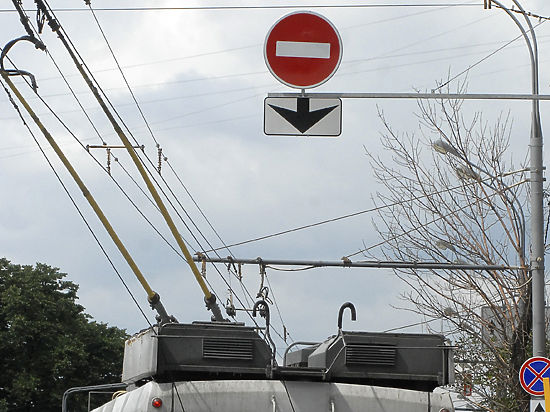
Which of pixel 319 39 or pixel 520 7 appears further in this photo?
pixel 520 7

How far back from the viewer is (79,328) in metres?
Result: 57.3

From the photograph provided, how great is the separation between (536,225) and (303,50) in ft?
23.8

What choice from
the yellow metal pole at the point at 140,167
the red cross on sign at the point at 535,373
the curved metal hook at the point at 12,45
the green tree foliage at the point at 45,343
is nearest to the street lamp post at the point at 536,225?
the red cross on sign at the point at 535,373

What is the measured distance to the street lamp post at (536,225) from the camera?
16047 millimetres

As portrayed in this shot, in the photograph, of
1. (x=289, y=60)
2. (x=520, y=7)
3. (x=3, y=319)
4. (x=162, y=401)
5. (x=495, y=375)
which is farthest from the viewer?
(x=3, y=319)

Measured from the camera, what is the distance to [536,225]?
1659cm

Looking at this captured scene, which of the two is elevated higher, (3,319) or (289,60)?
(3,319)

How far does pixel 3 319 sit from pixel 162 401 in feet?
160

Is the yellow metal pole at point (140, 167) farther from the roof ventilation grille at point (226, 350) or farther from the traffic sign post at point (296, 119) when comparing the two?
the roof ventilation grille at point (226, 350)

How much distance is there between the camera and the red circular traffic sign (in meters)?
10.6

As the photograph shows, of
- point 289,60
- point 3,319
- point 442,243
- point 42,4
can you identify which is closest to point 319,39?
point 289,60

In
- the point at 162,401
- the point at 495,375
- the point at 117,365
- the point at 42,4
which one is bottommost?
the point at 162,401

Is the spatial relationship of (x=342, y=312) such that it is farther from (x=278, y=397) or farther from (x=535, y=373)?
(x=535, y=373)

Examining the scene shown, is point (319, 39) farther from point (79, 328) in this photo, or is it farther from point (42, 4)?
point (79, 328)
